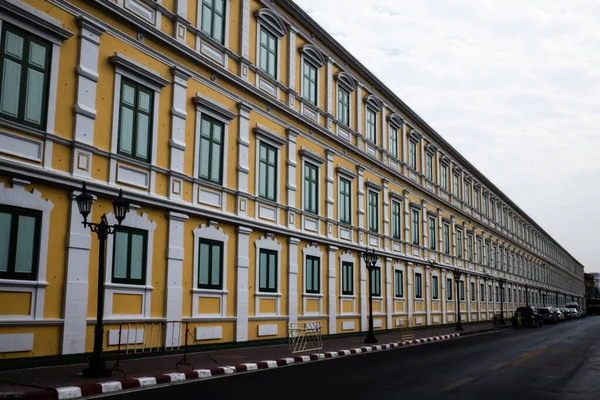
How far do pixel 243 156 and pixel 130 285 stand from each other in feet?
22.0

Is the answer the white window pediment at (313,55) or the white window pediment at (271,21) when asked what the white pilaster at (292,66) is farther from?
the white window pediment at (313,55)

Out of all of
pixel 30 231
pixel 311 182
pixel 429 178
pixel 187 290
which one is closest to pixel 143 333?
pixel 187 290

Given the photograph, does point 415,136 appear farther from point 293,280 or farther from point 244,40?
point 244,40

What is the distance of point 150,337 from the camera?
1644cm

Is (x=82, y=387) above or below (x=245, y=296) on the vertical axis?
below

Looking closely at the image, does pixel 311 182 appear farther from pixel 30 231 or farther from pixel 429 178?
pixel 429 178

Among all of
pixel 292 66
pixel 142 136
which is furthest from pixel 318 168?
pixel 142 136

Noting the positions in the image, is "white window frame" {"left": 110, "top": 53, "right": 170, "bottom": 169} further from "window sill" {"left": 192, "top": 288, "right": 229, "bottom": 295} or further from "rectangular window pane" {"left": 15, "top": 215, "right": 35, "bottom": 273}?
"window sill" {"left": 192, "top": 288, "right": 229, "bottom": 295}

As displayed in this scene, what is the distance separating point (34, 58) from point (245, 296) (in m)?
10.1

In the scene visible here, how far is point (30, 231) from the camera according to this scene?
13625 mm

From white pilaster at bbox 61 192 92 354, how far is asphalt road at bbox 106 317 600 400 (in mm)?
3849

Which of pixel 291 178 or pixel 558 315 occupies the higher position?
pixel 291 178

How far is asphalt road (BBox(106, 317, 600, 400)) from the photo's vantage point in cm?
1057

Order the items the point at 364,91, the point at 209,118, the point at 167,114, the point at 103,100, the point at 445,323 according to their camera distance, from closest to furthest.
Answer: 1. the point at 103,100
2. the point at 167,114
3. the point at 209,118
4. the point at 364,91
5. the point at 445,323
